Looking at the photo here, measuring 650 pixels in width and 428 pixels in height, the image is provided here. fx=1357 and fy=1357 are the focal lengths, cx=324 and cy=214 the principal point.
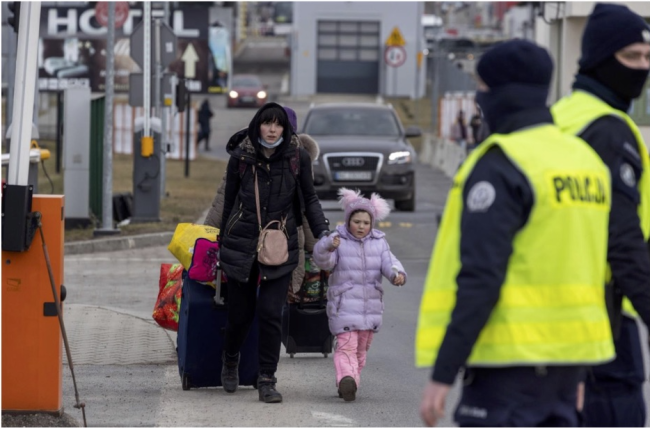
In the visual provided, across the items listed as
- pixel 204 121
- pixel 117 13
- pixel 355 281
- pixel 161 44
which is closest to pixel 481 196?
pixel 355 281

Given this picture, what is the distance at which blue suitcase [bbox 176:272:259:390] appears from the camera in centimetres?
804

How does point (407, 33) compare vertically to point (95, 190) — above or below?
above

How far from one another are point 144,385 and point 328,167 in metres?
12.9

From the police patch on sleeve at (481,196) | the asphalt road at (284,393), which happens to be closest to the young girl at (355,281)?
the asphalt road at (284,393)

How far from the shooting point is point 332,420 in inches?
290

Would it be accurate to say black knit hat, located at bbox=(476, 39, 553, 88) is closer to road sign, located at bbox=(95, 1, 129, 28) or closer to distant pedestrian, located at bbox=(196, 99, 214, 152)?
road sign, located at bbox=(95, 1, 129, 28)

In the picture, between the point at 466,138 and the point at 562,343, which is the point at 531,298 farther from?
the point at 466,138

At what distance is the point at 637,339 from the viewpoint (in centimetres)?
457

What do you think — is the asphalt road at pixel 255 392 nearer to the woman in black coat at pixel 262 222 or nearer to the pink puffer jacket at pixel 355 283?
the woman in black coat at pixel 262 222

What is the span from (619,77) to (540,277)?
3.71ft

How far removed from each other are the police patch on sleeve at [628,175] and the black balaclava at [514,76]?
1.78 ft

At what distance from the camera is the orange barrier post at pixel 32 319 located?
6.95 metres

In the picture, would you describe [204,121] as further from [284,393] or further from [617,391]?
[617,391]

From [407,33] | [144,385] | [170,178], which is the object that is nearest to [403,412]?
[144,385]
